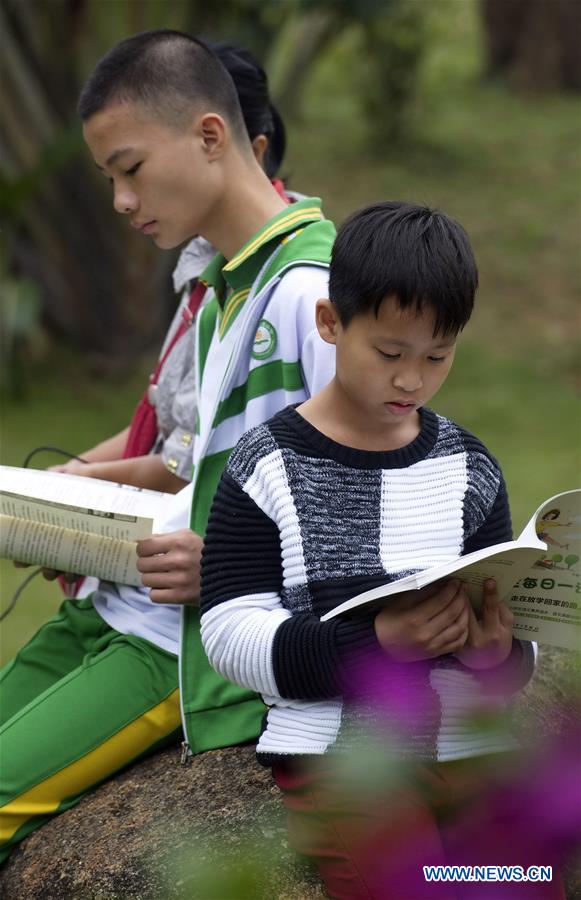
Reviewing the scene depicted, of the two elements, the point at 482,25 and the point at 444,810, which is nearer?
the point at 444,810

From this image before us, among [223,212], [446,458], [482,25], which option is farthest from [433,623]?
[482,25]

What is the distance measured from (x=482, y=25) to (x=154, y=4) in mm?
6656

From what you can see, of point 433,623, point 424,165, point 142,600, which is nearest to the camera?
point 433,623

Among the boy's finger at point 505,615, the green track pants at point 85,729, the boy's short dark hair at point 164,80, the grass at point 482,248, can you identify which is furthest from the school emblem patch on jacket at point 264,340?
the grass at point 482,248

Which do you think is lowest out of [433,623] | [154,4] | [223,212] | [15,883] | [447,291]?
[15,883]

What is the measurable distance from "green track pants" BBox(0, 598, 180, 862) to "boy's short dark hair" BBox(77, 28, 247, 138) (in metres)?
1.05

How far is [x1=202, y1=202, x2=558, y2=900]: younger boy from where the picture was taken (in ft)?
6.11

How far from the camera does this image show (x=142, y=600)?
2545 mm

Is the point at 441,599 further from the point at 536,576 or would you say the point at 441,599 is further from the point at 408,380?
the point at 408,380

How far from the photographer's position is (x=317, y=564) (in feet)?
6.41

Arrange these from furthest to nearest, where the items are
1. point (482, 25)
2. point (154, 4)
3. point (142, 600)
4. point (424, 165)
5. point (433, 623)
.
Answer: point (482, 25)
point (424, 165)
point (154, 4)
point (142, 600)
point (433, 623)

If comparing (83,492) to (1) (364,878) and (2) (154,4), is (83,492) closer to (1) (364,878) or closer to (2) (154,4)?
(1) (364,878)

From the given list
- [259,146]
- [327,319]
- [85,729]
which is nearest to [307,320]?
[327,319]

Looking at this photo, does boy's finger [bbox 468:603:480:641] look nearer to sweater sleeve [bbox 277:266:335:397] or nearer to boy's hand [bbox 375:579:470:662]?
boy's hand [bbox 375:579:470:662]
